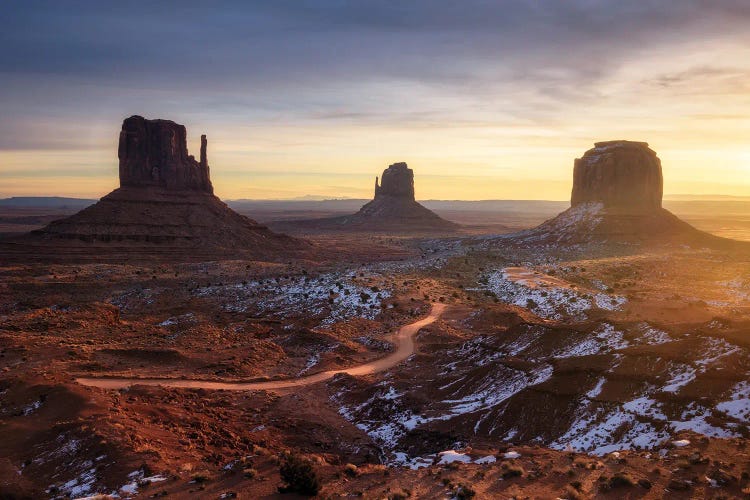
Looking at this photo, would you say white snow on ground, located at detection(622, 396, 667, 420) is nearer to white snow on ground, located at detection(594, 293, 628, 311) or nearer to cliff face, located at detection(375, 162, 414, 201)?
white snow on ground, located at detection(594, 293, 628, 311)

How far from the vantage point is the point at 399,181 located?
632ft

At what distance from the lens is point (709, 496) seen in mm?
13781

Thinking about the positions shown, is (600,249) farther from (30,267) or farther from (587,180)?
(30,267)

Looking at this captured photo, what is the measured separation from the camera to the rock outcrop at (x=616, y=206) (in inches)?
3627

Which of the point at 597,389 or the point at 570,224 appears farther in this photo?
the point at 570,224

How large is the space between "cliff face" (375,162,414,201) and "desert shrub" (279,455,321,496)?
179709 mm

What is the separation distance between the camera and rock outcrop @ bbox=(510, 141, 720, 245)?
92.1 m

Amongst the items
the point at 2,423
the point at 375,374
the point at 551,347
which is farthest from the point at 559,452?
the point at 2,423

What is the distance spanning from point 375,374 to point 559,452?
15427 millimetres

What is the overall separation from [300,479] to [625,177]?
101066 mm

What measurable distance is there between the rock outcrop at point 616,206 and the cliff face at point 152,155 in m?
69.9

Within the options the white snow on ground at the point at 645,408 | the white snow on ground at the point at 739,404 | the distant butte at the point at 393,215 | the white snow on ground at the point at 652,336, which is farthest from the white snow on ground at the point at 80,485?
the distant butte at the point at 393,215

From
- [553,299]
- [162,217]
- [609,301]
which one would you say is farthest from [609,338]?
[162,217]

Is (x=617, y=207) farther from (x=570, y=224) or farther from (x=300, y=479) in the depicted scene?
(x=300, y=479)
